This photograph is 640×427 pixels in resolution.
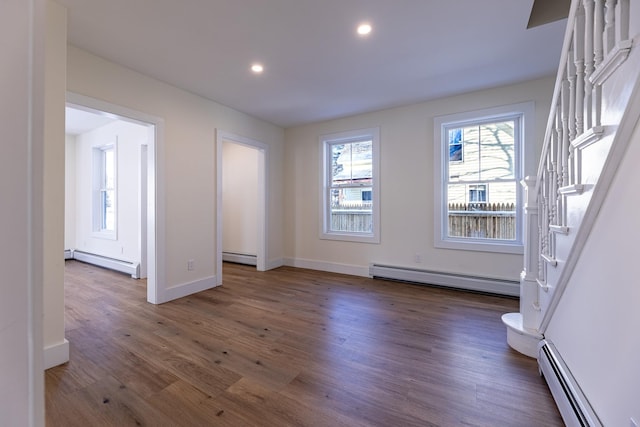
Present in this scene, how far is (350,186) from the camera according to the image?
14.8ft

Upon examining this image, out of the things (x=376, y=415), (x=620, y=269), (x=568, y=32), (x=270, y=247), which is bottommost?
(x=376, y=415)

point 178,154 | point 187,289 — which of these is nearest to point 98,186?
point 178,154

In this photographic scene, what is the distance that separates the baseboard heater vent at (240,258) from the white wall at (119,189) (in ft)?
5.15

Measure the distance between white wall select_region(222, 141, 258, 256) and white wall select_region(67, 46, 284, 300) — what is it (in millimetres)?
1283

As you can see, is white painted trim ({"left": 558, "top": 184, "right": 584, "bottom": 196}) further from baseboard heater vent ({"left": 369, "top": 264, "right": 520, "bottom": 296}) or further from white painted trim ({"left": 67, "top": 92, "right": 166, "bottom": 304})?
white painted trim ({"left": 67, "top": 92, "right": 166, "bottom": 304})

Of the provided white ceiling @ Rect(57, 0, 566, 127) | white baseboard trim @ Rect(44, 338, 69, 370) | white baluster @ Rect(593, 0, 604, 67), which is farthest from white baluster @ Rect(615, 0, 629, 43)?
white baseboard trim @ Rect(44, 338, 69, 370)

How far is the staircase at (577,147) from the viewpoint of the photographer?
100cm

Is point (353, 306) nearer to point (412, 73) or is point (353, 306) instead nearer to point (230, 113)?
point (412, 73)

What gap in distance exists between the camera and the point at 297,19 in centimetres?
209

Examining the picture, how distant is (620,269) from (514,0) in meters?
1.93

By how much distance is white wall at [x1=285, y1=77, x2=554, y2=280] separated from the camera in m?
3.32

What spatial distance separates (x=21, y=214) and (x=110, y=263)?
5.38m

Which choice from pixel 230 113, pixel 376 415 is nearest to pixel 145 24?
pixel 230 113

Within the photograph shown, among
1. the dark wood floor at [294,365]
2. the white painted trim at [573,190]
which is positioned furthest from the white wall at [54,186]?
the white painted trim at [573,190]
